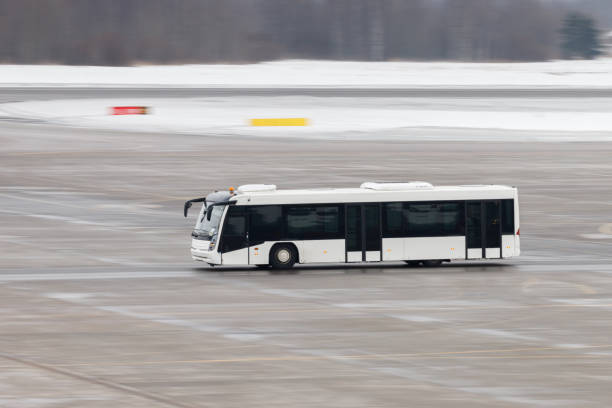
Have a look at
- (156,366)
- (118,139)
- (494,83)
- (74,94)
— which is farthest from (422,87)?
(156,366)

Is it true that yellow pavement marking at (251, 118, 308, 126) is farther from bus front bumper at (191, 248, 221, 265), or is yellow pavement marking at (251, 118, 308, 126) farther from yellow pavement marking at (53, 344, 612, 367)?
yellow pavement marking at (53, 344, 612, 367)

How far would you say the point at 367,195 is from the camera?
1024 inches

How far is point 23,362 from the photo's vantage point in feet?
50.9

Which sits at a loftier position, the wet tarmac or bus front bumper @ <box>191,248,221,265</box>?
bus front bumper @ <box>191,248,221,265</box>

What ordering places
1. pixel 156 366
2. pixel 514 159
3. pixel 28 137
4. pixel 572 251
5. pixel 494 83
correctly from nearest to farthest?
pixel 156 366, pixel 572 251, pixel 514 159, pixel 28 137, pixel 494 83

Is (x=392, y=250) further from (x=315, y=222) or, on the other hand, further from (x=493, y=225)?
(x=493, y=225)

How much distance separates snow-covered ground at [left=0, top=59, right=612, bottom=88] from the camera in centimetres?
10606

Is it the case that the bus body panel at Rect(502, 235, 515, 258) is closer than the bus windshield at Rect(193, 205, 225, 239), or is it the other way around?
the bus windshield at Rect(193, 205, 225, 239)

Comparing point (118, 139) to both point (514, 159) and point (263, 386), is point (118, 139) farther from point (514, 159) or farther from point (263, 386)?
point (263, 386)

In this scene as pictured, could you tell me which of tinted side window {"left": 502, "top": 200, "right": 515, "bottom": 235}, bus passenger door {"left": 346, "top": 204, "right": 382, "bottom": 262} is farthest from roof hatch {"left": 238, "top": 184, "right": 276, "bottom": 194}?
tinted side window {"left": 502, "top": 200, "right": 515, "bottom": 235}

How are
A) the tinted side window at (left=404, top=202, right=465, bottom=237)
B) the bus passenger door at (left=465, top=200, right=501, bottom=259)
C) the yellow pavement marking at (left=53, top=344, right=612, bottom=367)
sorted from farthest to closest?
1. the bus passenger door at (left=465, top=200, right=501, bottom=259)
2. the tinted side window at (left=404, top=202, right=465, bottom=237)
3. the yellow pavement marking at (left=53, top=344, right=612, bottom=367)

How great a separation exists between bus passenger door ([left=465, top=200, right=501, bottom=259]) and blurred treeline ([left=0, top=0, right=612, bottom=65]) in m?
95.7

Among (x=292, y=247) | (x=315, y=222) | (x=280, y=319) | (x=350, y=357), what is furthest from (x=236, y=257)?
(x=350, y=357)

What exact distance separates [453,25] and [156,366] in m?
150
